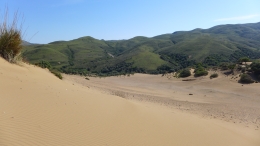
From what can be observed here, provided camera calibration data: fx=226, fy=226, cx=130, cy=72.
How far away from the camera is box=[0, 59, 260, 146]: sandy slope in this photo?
16.3ft

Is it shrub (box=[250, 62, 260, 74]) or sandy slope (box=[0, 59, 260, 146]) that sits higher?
shrub (box=[250, 62, 260, 74])

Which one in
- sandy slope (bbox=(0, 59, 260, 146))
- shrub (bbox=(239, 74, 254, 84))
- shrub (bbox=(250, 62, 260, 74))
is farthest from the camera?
shrub (bbox=(250, 62, 260, 74))

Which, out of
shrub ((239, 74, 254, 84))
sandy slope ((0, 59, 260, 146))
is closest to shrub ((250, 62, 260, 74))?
shrub ((239, 74, 254, 84))

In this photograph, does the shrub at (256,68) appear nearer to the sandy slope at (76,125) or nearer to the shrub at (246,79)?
the shrub at (246,79)

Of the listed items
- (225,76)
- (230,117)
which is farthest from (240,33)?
(230,117)

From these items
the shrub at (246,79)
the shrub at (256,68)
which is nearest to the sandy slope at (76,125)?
the shrub at (246,79)

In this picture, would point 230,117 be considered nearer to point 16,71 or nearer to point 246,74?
point 16,71

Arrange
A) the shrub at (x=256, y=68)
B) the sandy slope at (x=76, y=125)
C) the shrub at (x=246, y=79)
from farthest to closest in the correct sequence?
1. the shrub at (x=256, y=68)
2. the shrub at (x=246, y=79)
3. the sandy slope at (x=76, y=125)

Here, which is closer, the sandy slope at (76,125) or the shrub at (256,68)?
the sandy slope at (76,125)

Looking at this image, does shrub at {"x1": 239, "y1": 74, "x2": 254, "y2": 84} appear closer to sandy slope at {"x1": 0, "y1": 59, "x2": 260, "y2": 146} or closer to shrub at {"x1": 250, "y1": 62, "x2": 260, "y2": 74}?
shrub at {"x1": 250, "y1": 62, "x2": 260, "y2": 74}

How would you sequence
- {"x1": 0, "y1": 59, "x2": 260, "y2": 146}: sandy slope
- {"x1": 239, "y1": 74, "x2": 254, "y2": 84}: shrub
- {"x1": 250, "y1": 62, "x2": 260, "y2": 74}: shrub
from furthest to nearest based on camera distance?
{"x1": 250, "y1": 62, "x2": 260, "y2": 74}: shrub → {"x1": 239, "y1": 74, "x2": 254, "y2": 84}: shrub → {"x1": 0, "y1": 59, "x2": 260, "y2": 146}: sandy slope

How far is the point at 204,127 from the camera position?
9352 mm

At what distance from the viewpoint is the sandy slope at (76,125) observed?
4.97 m

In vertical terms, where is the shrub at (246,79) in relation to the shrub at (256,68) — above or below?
below
